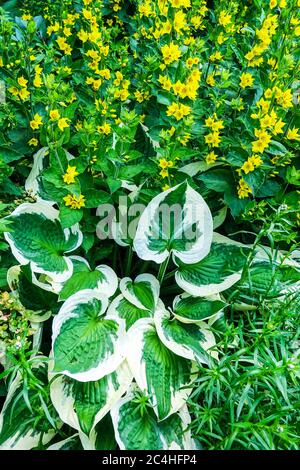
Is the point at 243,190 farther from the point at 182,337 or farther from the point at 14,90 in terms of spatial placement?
the point at 14,90

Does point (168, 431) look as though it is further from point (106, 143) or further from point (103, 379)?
point (106, 143)

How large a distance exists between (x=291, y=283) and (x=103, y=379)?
65 centimetres

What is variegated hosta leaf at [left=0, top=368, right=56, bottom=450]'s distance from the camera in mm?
1258

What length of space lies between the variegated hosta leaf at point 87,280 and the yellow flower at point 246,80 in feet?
2.38

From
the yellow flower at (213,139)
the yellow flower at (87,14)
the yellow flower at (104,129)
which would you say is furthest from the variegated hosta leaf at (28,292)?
the yellow flower at (87,14)

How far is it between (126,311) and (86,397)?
0.95 feet

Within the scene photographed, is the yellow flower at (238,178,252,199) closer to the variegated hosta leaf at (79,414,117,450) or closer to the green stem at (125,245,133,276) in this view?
the green stem at (125,245,133,276)

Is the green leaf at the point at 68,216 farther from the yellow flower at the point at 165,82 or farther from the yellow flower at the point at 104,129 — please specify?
the yellow flower at the point at 165,82

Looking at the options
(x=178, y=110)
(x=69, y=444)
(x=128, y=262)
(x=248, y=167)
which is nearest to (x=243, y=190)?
(x=248, y=167)

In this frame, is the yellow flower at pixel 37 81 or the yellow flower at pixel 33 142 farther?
the yellow flower at pixel 33 142

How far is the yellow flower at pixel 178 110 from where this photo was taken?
4.54ft

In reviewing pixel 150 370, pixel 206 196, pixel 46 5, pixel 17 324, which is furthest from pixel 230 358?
pixel 46 5

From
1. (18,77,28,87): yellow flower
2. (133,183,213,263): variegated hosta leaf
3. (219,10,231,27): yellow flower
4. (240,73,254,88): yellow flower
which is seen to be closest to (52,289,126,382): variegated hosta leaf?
(133,183,213,263): variegated hosta leaf
